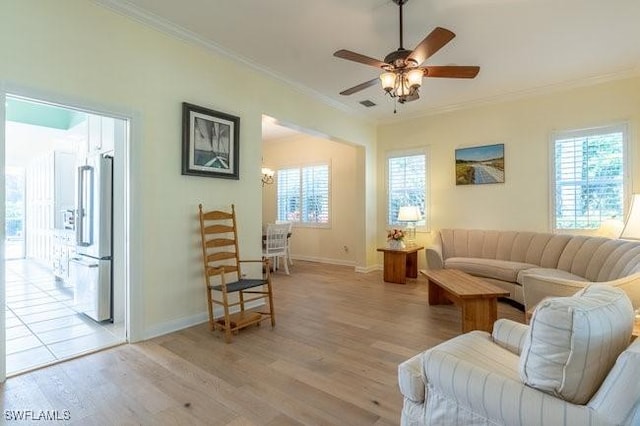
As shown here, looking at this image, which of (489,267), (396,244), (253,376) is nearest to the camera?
(253,376)

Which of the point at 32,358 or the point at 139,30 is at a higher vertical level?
the point at 139,30

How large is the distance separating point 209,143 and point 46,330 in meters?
2.44

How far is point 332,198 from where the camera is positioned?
710 centimetres

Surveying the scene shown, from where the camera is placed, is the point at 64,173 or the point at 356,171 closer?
the point at 64,173

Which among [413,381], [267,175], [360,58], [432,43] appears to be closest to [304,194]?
[267,175]

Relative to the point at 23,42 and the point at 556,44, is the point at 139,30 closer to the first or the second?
the point at 23,42

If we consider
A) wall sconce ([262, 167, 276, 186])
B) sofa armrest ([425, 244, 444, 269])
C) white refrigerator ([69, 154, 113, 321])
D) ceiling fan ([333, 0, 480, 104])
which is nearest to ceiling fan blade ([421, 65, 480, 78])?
ceiling fan ([333, 0, 480, 104])

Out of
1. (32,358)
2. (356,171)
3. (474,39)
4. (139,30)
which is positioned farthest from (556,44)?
(32,358)

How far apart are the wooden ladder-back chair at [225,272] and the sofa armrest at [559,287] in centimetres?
244

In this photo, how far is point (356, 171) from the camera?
6367 mm

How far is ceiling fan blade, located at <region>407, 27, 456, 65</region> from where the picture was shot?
225cm

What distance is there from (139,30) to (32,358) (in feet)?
9.57

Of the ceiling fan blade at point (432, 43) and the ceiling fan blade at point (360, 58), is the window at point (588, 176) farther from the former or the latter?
the ceiling fan blade at point (360, 58)

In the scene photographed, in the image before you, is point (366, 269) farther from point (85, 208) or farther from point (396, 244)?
point (85, 208)
